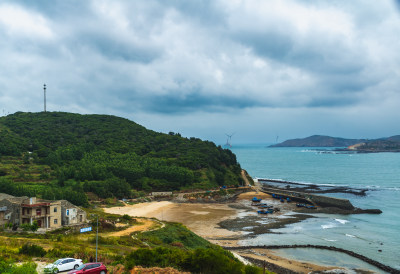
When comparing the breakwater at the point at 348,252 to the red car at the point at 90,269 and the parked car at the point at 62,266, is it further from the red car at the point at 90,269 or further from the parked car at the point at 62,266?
the red car at the point at 90,269

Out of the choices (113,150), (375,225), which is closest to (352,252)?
(375,225)

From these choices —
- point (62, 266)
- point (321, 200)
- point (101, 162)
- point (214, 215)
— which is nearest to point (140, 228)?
point (62, 266)

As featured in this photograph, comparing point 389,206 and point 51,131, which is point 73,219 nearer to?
point 389,206

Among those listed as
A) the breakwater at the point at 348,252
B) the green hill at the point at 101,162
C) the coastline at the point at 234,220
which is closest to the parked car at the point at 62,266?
the coastline at the point at 234,220

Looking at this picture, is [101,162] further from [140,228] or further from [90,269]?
[90,269]

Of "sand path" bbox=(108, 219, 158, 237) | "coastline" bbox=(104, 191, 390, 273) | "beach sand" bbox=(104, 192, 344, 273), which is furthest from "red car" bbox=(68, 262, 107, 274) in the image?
"beach sand" bbox=(104, 192, 344, 273)

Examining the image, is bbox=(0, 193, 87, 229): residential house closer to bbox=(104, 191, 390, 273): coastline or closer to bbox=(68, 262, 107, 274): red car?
bbox=(104, 191, 390, 273): coastline
